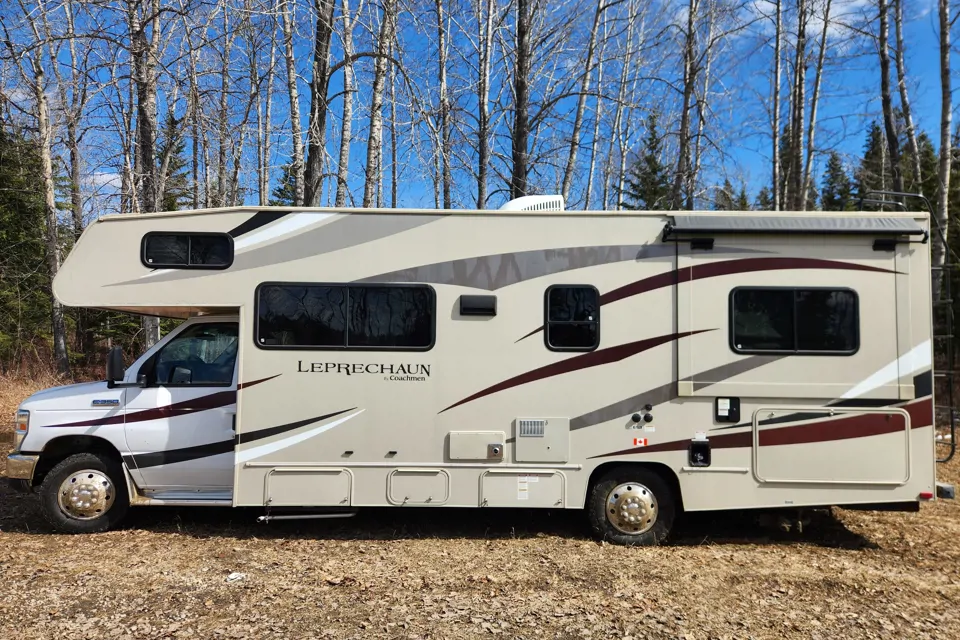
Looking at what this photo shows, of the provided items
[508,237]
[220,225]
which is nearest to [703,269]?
[508,237]

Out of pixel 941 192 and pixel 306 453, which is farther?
pixel 941 192

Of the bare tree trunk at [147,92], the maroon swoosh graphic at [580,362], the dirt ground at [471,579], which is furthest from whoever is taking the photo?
the bare tree trunk at [147,92]

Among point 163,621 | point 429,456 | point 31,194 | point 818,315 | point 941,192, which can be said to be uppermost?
point 31,194

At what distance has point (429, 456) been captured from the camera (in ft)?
16.6

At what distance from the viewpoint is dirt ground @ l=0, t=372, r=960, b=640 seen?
3771mm

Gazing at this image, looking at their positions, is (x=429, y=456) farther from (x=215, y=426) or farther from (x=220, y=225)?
(x=220, y=225)

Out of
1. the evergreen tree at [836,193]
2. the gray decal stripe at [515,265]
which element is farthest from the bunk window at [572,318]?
the evergreen tree at [836,193]

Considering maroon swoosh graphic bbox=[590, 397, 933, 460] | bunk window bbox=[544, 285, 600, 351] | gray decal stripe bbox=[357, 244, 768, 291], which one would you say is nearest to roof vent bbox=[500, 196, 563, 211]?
gray decal stripe bbox=[357, 244, 768, 291]

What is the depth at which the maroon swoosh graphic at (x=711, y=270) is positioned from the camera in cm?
503

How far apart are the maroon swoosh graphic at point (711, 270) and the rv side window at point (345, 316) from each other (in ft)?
3.09

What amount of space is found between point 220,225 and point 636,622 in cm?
443

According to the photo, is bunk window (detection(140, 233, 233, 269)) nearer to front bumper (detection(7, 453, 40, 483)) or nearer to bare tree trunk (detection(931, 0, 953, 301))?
front bumper (detection(7, 453, 40, 483))

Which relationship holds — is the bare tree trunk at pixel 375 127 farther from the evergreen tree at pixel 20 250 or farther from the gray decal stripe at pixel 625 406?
the evergreen tree at pixel 20 250

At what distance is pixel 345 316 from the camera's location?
5.11m
